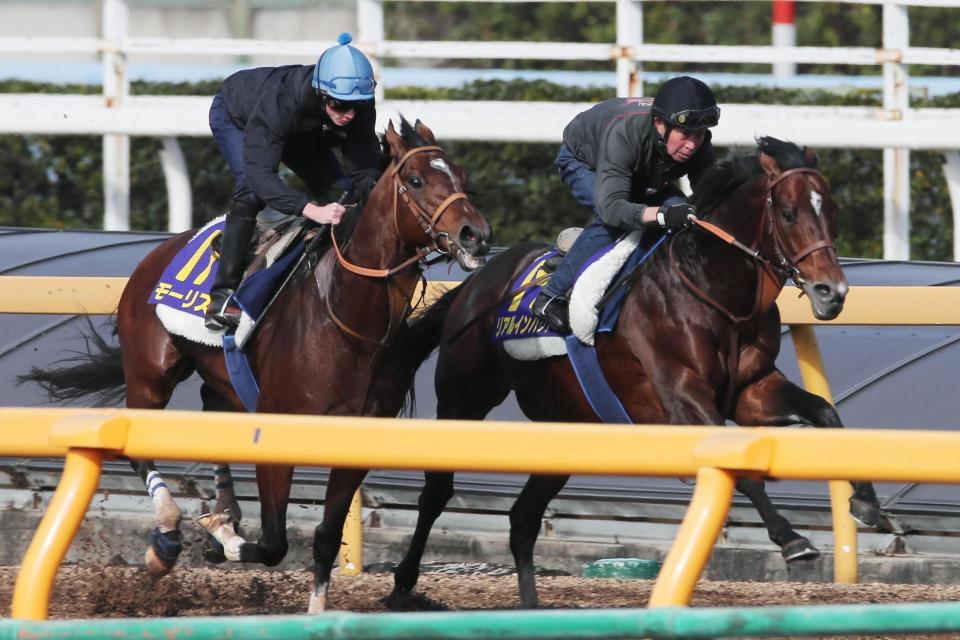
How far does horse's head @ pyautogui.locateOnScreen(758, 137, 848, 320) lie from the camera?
14.4 ft

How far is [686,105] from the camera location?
470 cm

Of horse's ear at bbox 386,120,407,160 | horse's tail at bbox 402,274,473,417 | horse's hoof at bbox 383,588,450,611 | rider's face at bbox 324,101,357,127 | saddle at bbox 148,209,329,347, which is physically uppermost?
rider's face at bbox 324,101,357,127

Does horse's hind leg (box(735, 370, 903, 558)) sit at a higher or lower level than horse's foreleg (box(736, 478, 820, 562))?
higher

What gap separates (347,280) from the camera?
184 inches

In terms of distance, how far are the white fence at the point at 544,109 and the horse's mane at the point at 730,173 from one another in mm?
3448

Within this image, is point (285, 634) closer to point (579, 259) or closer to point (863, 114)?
point (579, 259)

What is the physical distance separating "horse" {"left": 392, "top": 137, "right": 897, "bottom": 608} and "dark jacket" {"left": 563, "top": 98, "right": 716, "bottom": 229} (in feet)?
0.68

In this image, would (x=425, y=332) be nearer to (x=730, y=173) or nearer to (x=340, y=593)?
(x=340, y=593)

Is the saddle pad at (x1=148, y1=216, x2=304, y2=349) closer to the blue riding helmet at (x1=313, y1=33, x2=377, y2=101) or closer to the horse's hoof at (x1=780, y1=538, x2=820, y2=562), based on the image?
the blue riding helmet at (x1=313, y1=33, x2=377, y2=101)

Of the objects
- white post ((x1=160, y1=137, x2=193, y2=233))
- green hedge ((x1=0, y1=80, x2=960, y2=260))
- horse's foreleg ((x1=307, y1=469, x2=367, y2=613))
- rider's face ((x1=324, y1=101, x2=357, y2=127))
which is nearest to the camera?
horse's foreleg ((x1=307, y1=469, x2=367, y2=613))

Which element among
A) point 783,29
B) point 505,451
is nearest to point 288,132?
point 505,451

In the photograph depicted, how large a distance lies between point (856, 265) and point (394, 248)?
3318 mm

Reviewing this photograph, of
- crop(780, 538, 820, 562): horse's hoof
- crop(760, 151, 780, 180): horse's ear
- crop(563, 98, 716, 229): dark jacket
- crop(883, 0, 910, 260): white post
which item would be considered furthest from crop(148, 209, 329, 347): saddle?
crop(883, 0, 910, 260): white post

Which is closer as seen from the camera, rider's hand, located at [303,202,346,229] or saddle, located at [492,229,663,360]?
rider's hand, located at [303,202,346,229]
